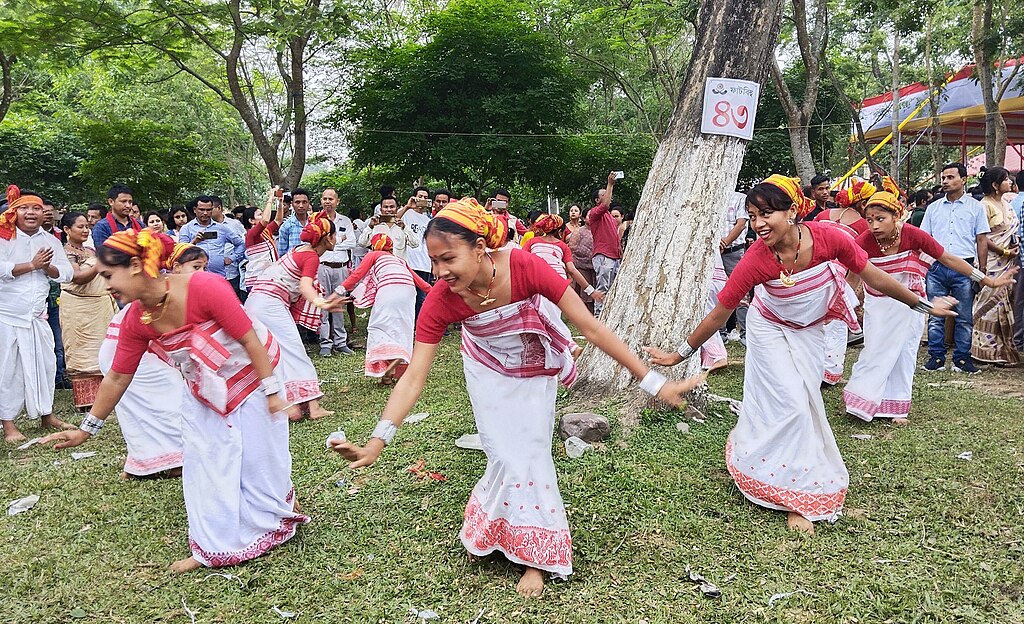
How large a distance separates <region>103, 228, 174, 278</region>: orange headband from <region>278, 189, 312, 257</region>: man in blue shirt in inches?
230

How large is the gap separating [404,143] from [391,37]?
6.23 meters

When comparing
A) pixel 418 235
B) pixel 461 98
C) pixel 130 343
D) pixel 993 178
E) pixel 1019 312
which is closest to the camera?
pixel 130 343

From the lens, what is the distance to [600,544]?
12.7 ft

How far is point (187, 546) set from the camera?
4.11 metres

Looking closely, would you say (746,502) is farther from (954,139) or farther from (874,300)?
(954,139)

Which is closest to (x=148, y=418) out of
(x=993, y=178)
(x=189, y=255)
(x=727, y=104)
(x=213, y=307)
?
(x=189, y=255)

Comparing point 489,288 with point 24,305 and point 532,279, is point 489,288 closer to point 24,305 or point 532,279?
point 532,279

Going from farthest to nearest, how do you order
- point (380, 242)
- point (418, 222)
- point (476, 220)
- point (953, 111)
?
point (953, 111) → point (418, 222) → point (380, 242) → point (476, 220)

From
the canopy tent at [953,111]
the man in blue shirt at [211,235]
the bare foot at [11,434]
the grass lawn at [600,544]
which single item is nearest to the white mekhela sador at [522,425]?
the grass lawn at [600,544]

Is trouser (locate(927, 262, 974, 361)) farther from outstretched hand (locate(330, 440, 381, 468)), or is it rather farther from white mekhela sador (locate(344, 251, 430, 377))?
outstretched hand (locate(330, 440, 381, 468))

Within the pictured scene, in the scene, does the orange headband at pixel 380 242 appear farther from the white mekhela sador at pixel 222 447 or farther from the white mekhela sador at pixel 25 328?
the white mekhela sador at pixel 222 447

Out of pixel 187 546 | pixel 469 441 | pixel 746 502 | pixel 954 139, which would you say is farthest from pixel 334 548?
pixel 954 139

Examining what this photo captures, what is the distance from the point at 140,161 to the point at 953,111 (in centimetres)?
2087

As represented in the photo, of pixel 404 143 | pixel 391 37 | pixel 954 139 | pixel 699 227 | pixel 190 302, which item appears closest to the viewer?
pixel 190 302
